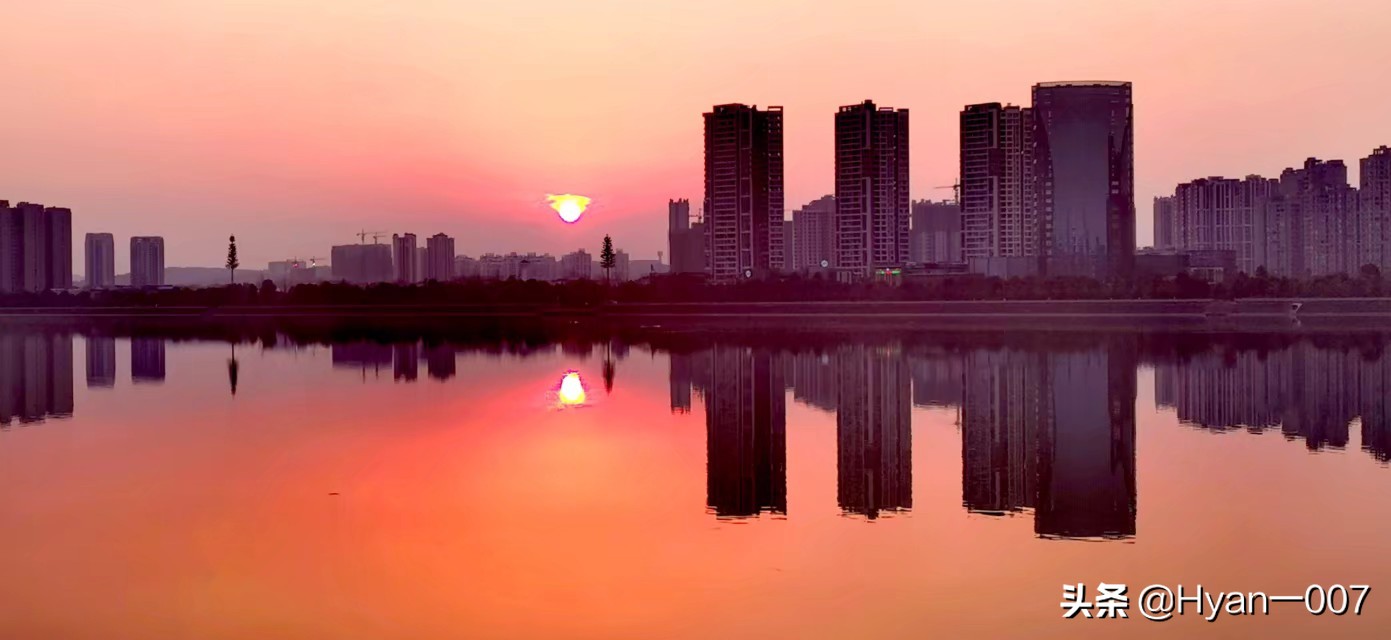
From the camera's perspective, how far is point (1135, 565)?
11.7 metres

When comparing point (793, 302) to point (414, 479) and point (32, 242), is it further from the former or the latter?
point (32, 242)

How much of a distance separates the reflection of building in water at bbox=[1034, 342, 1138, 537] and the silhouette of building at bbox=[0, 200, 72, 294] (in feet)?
527

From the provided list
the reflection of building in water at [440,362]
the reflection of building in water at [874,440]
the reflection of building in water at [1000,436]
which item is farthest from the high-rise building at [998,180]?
the reflection of building in water at [874,440]

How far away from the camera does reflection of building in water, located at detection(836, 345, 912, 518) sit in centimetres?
1534

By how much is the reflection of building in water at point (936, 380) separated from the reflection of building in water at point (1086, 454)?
7.32ft

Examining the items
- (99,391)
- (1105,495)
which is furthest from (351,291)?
(1105,495)

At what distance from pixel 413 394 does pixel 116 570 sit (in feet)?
61.7

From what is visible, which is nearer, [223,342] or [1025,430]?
[1025,430]

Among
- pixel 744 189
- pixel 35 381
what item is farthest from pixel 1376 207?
pixel 35 381

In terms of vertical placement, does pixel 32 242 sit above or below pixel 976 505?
above

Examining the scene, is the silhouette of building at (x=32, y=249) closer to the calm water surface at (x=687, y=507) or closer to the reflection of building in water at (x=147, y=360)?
the reflection of building in water at (x=147, y=360)

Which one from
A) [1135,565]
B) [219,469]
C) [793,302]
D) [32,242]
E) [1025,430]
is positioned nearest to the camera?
[1135,565]

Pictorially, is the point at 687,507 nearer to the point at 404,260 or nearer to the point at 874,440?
the point at 874,440

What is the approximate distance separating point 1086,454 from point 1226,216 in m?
152
